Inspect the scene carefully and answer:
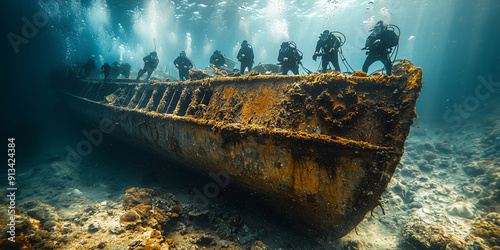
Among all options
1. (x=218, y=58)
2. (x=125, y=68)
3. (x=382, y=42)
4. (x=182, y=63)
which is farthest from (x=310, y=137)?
(x=125, y=68)

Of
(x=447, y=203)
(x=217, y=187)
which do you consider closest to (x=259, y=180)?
(x=217, y=187)

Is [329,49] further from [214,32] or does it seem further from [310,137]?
[214,32]

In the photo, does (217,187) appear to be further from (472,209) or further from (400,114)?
(472,209)

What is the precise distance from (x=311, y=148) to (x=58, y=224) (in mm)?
4575

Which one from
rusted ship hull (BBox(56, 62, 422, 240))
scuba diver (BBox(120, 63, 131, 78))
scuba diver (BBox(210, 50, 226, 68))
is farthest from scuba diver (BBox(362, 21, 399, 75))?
scuba diver (BBox(120, 63, 131, 78))

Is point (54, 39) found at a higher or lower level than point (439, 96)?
lower

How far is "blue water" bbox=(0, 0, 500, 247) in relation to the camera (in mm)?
17703

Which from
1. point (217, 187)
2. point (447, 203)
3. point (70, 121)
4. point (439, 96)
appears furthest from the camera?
point (439, 96)

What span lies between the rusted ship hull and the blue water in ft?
42.6

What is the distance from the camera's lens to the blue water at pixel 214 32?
58.1 ft

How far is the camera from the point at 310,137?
8.11 feet

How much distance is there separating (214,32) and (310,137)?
5268cm

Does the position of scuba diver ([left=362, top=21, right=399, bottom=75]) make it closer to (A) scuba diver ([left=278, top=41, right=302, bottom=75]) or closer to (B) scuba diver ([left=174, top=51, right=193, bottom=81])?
(A) scuba diver ([left=278, top=41, right=302, bottom=75])

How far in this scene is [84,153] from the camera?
9930 millimetres
